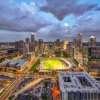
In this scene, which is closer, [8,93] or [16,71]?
[8,93]

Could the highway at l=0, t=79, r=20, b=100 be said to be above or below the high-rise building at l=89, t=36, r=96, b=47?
below

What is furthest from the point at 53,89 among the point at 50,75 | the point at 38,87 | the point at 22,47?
the point at 22,47

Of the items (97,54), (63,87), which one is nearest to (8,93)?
(63,87)

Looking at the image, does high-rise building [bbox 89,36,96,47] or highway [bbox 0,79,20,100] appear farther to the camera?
high-rise building [bbox 89,36,96,47]

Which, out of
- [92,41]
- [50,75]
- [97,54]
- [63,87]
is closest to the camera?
[63,87]

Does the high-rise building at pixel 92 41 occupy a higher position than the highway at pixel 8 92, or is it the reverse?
the high-rise building at pixel 92 41

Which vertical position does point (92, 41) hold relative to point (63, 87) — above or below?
above

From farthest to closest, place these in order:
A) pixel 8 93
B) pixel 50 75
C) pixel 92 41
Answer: pixel 92 41
pixel 50 75
pixel 8 93

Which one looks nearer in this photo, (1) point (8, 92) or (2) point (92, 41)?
(1) point (8, 92)

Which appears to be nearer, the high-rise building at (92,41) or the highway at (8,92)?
the highway at (8,92)

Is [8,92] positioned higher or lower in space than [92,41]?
lower

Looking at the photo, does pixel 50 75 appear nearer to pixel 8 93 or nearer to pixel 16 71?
pixel 16 71
